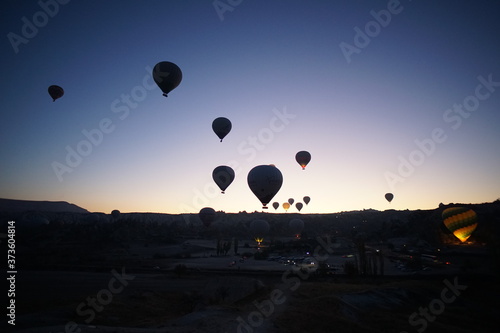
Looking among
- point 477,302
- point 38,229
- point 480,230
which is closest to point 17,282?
point 477,302

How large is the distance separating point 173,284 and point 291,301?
1428cm

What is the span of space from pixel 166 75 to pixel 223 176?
16.4 m

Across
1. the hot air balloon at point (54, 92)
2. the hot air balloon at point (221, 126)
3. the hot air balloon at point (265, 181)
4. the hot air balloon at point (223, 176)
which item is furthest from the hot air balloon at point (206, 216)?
the hot air balloon at point (54, 92)

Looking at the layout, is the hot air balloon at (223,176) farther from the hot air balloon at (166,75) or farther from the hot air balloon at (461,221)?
the hot air balloon at (461,221)

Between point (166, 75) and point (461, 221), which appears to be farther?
point (461, 221)


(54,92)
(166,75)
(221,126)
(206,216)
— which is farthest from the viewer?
(206,216)

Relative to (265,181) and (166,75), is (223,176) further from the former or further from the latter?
(166,75)

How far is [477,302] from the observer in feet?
62.0

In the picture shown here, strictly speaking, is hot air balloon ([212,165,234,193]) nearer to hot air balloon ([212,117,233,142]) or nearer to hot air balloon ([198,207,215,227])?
hot air balloon ([212,117,233,142])

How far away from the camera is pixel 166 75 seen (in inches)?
950

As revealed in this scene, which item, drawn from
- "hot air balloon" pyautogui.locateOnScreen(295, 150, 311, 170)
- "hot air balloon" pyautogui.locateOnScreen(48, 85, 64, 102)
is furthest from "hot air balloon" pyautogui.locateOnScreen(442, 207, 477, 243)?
"hot air balloon" pyautogui.locateOnScreen(48, 85, 64, 102)

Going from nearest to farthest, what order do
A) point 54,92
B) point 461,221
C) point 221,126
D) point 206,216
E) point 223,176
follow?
point 54,92, point 221,126, point 223,176, point 461,221, point 206,216

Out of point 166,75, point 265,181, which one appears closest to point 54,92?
point 166,75

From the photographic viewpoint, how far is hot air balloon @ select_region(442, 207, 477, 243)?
152 ft
